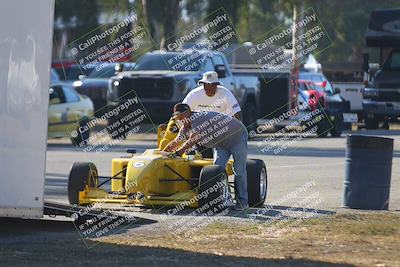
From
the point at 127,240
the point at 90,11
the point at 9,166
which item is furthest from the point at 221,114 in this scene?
the point at 90,11

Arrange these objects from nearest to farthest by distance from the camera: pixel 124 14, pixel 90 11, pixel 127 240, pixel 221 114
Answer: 1. pixel 127 240
2. pixel 221 114
3. pixel 124 14
4. pixel 90 11

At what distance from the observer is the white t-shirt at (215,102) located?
15914 mm

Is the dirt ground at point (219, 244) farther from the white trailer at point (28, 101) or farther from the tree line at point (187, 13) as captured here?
the tree line at point (187, 13)

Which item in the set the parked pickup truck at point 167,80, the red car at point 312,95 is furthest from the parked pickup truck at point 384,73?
the parked pickup truck at point 167,80

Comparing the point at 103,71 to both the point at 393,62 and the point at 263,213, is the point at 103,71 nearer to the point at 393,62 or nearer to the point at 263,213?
the point at 393,62

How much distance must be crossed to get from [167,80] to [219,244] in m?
18.7

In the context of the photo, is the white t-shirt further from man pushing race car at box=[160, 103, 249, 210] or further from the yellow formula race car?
the yellow formula race car

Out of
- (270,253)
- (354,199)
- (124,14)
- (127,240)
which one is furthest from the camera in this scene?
(124,14)

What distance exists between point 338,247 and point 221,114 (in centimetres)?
389

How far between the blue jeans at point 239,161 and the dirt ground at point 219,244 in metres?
1.40

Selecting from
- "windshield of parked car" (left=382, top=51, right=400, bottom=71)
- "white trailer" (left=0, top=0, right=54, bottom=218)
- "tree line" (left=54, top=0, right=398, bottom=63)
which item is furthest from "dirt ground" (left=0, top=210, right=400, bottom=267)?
"tree line" (left=54, top=0, right=398, bottom=63)

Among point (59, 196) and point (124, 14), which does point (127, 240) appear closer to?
point (59, 196)

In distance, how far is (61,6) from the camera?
5262 cm

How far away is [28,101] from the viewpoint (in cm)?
1162
